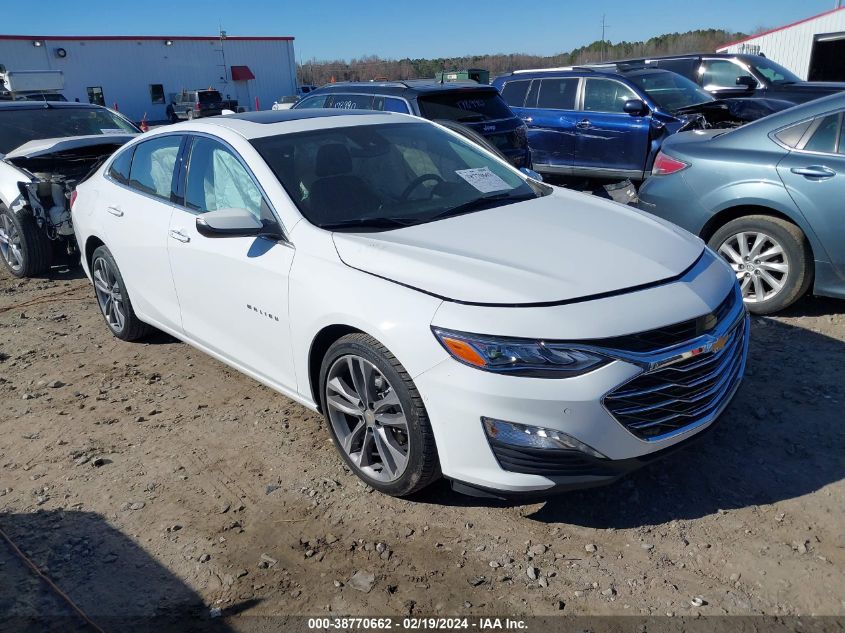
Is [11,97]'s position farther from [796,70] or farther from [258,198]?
[796,70]

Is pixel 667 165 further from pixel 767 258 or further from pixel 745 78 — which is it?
pixel 745 78

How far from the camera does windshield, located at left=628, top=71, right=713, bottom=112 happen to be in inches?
377

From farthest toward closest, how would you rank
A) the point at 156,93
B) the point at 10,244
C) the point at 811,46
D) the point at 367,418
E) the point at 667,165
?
the point at 156,93, the point at 811,46, the point at 10,244, the point at 667,165, the point at 367,418

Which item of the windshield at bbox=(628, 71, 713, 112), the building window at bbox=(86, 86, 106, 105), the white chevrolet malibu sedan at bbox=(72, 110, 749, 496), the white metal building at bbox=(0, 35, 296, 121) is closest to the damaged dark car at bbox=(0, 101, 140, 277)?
the white chevrolet malibu sedan at bbox=(72, 110, 749, 496)

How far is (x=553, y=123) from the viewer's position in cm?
977

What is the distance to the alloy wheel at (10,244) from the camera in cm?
710

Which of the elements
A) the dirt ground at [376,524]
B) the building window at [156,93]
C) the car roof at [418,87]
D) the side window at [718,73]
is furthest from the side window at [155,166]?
the building window at [156,93]

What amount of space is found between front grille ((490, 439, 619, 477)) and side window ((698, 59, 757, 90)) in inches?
446

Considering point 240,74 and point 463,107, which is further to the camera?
point 240,74

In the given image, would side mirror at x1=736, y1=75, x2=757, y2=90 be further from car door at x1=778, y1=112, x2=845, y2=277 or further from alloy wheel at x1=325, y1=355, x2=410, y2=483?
alloy wheel at x1=325, y1=355, x2=410, y2=483

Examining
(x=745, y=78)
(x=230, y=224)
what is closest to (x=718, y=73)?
(x=745, y=78)

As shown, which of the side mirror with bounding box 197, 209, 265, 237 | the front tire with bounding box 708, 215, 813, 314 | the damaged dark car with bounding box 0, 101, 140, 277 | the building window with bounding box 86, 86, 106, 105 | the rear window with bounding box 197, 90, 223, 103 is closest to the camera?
the side mirror with bounding box 197, 209, 265, 237

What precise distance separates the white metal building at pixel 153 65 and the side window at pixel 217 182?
37521 millimetres

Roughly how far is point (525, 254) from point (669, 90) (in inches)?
317
